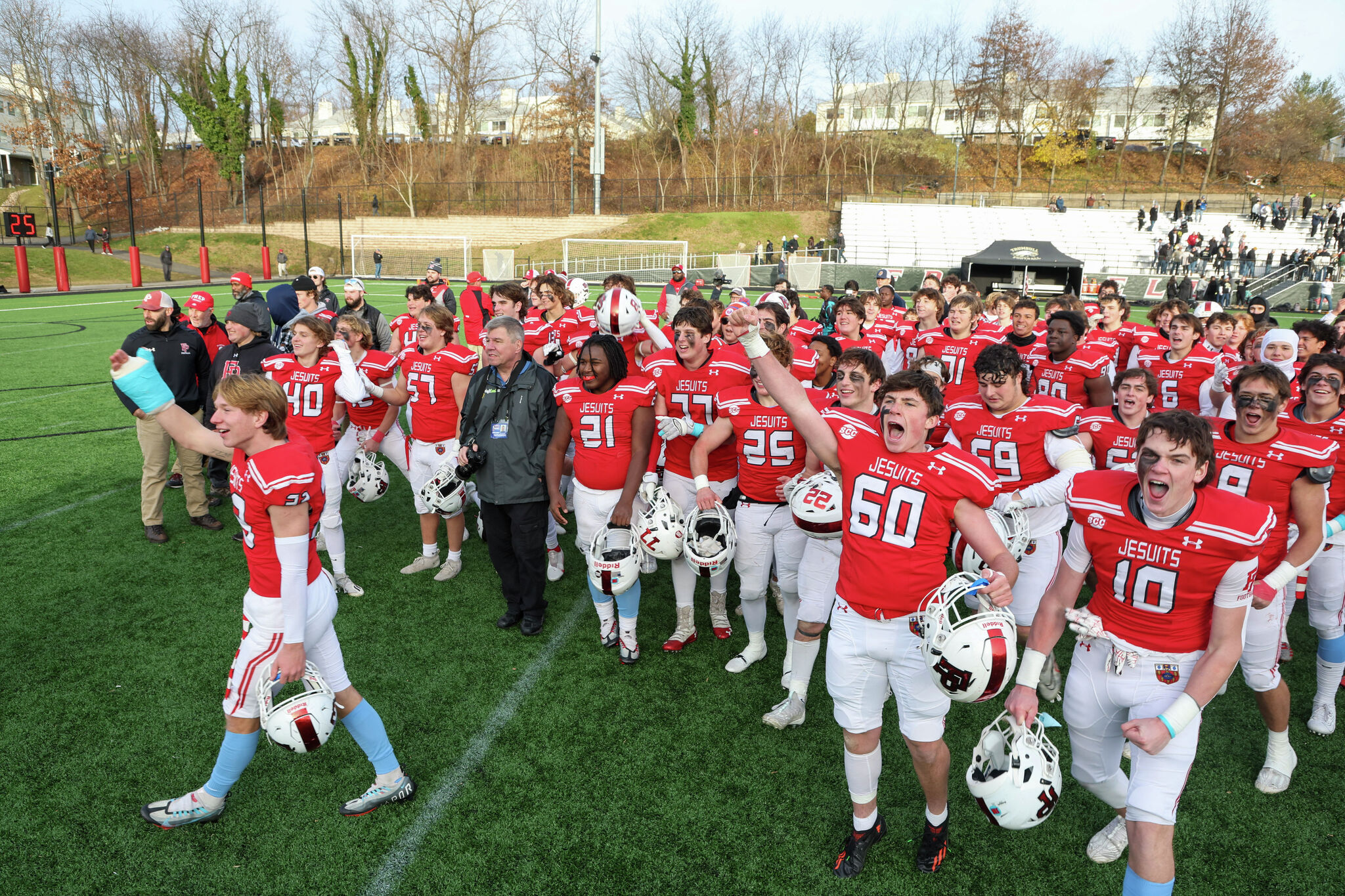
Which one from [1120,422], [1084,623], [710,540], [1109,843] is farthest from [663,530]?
[1120,422]

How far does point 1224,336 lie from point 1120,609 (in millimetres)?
6405

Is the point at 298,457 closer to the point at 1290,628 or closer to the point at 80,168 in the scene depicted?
the point at 1290,628

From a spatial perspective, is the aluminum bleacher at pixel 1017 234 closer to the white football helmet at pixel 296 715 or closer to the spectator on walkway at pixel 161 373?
the spectator on walkway at pixel 161 373

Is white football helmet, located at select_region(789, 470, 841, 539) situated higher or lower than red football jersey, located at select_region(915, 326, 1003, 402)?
lower

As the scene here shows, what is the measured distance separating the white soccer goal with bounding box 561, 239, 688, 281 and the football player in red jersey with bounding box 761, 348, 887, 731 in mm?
38855

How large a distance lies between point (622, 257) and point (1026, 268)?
21.3 m

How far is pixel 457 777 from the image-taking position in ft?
14.5

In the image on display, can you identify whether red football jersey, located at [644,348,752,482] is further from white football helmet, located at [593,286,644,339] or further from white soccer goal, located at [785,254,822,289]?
white soccer goal, located at [785,254,822,289]

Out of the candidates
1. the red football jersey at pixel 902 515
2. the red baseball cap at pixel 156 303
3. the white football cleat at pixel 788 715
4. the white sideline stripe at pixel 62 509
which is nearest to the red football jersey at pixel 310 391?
the red baseball cap at pixel 156 303

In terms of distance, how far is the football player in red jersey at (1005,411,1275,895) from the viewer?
3049 millimetres

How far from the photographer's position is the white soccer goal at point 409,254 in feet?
152

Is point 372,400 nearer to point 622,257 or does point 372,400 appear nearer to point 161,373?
point 161,373

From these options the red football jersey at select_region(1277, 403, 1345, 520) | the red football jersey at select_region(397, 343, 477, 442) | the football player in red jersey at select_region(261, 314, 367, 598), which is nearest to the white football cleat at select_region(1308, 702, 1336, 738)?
the red football jersey at select_region(1277, 403, 1345, 520)

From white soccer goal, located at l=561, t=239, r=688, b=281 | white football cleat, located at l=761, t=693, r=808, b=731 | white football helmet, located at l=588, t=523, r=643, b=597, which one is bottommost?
white football cleat, located at l=761, t=693, r=808, b=731
